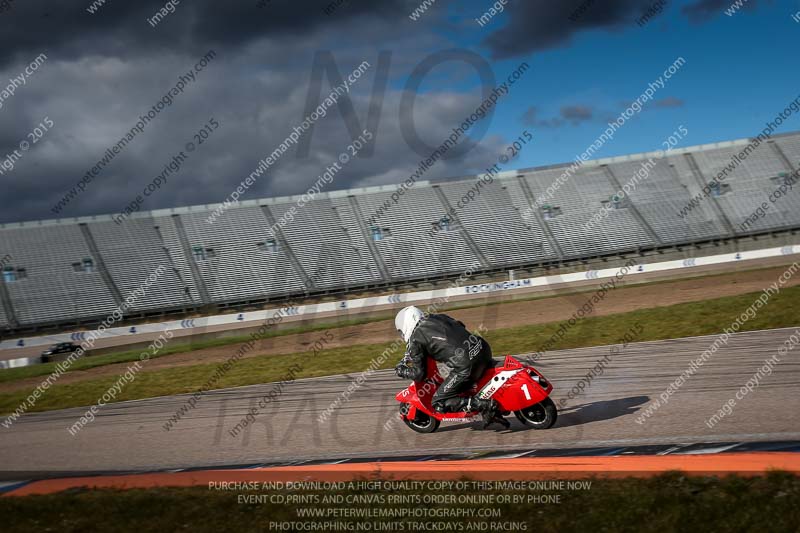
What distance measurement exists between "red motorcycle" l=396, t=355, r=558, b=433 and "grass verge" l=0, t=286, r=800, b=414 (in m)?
6.29

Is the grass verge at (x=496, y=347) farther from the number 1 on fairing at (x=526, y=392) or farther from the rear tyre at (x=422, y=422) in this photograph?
the number 1 on fairing at (x=526, y=392)

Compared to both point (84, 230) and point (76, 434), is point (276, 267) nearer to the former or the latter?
point (84, 230)

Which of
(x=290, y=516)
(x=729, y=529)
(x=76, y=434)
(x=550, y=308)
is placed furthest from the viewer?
(x=550, y=308)

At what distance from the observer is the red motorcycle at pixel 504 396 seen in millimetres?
Answer: 7777

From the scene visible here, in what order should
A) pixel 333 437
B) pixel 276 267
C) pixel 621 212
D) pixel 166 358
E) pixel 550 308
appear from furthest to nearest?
pixel 621 212, pixel 276 267, pixel 550 308, pixel 166 358, pixel 333 437

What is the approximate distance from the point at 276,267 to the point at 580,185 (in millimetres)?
23014

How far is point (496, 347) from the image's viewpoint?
52.6 ft

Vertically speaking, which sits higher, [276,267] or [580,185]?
[580,185]

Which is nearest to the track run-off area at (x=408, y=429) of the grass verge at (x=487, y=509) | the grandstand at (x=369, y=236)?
the grass verge at (x=487, y=509)

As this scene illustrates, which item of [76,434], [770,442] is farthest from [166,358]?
[770,442]

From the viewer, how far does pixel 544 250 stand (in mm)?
43750

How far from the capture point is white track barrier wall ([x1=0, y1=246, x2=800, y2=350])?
105ft

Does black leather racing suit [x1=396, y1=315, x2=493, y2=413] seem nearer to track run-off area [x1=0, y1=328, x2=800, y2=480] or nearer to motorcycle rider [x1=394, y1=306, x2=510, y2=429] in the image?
motorcycle rider [x1=394, y1=306, x2=510, y2=429]

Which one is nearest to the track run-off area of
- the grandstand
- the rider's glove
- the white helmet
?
the rider's glove
